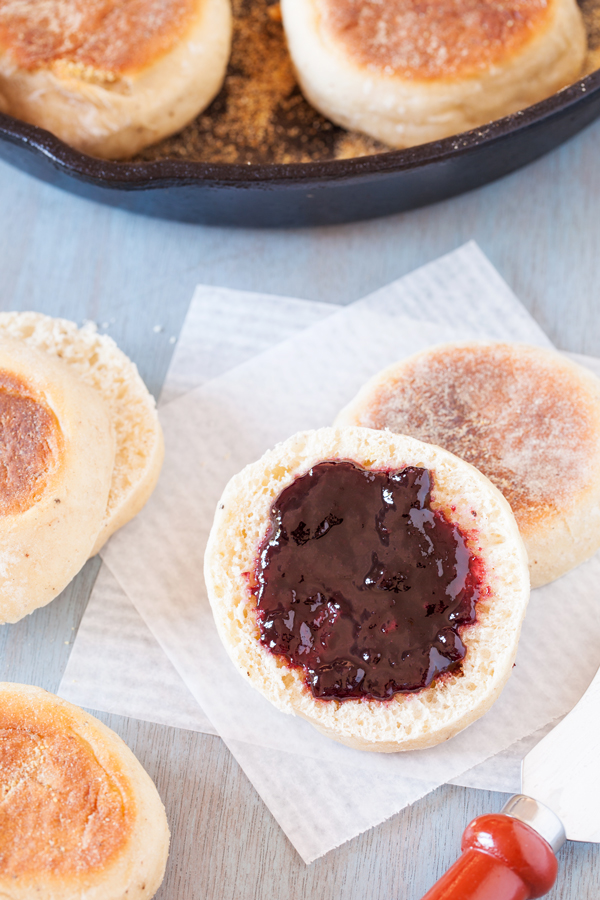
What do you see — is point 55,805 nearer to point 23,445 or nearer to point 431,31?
point 23,445

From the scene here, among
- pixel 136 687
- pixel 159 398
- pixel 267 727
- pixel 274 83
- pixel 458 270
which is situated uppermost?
pixel 274 83

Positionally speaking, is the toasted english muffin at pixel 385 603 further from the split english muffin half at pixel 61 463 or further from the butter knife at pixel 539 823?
the split english muffin half at pixel 61 463

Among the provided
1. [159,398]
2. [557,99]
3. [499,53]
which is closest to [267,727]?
[159,398]

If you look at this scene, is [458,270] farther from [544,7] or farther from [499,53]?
[544,7]

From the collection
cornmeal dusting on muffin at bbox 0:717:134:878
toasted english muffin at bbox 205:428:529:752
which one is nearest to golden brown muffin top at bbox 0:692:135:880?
cornmeal dusting on muffin at bbox 0:717:134:878

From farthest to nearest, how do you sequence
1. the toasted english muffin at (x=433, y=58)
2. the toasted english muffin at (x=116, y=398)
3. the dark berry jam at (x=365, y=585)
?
the toasted english muffin at (x=433, y=58)
the toasted english muffin at (x=116, y=398)
the dark berry jam at (x=365, y=585)

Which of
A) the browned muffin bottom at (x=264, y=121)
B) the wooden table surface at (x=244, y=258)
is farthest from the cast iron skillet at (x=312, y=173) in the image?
the browned muffin bottom at (x=264, y=121)

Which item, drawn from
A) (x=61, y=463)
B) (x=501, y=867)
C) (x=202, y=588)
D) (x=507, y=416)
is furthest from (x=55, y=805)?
(x=507, y=416)
